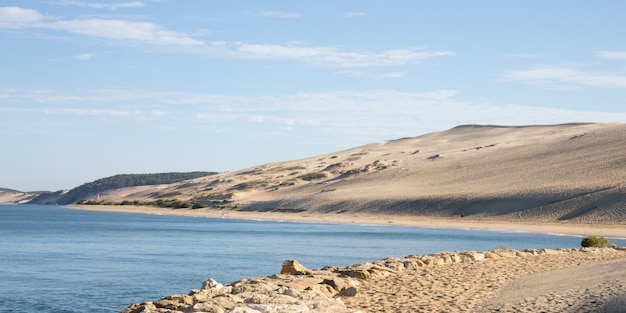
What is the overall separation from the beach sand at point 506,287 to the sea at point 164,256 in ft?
28.3

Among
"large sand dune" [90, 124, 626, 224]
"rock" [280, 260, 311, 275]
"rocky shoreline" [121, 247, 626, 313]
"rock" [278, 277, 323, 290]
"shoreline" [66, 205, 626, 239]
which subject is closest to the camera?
"rocky shoreline" [121, 247, 626, 313]

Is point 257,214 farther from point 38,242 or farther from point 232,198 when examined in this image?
point 38,242

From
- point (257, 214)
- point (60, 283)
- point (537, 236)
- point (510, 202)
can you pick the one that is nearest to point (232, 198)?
point (257, 214)

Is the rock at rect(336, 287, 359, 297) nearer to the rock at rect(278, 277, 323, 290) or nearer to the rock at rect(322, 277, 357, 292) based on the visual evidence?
the rock at rect(322, 277, 357, 292)

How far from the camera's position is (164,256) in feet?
129

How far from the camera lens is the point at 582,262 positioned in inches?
865

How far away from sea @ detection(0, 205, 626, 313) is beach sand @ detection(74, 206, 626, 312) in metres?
8.63

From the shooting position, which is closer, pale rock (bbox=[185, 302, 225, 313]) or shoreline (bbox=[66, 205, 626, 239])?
pale rock (bbox=[185, 302, 225, 313])

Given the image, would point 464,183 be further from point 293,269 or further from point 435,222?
Result: point 293,269

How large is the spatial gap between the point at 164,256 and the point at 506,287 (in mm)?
25120

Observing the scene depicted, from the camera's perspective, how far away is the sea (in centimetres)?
2514

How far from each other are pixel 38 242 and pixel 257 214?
45717 millimetres

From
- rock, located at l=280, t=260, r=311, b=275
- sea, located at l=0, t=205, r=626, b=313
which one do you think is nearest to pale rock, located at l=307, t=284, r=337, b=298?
rock, located at l=280, t=260, r=311, b=275

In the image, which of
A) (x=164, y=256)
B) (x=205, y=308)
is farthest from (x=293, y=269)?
(x=164, y=256)
